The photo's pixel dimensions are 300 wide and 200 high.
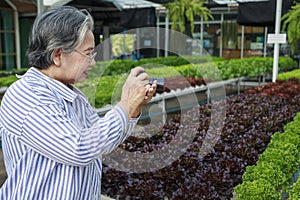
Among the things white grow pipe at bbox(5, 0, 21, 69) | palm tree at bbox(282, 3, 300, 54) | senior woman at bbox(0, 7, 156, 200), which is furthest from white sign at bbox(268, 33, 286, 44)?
white grow pipe at bbox(5, 0, 21, 69)

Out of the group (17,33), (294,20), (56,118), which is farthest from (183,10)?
(56,118)

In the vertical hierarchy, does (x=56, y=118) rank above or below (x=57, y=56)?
below

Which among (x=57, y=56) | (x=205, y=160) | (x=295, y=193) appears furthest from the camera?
(x=205, y=160)

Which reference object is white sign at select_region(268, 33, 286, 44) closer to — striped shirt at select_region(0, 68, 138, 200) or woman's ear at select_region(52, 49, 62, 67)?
striped shirt at select_region(0, 68, 138, 200)

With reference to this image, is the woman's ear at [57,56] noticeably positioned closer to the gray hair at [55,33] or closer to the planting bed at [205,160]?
the gray hair at [55,33]

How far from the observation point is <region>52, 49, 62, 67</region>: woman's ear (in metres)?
1.25

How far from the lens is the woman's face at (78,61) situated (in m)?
1.28

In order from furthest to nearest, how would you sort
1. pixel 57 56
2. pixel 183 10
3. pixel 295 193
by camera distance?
pixel 183 10 → pixel 295 193 → pixel 57 56

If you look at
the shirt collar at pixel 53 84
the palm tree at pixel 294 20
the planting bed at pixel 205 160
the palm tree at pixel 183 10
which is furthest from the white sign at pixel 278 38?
the shirt collar at pixel 53 84

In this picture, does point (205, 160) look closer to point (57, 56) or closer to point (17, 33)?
point (57, 56)

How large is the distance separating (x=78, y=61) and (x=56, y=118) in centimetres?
24

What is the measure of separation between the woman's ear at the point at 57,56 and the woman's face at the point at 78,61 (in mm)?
15

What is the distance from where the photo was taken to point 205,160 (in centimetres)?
345

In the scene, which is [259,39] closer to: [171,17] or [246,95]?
[171,17]
